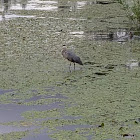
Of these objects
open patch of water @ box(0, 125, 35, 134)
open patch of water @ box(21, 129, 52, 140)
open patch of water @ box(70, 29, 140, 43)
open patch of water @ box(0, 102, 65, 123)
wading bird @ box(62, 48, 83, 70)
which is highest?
open patch of water @ box(70, 29, 140, 43)

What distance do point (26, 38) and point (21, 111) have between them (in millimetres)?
6002

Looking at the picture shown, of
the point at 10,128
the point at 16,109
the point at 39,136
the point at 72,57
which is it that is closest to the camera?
the point at 39,136

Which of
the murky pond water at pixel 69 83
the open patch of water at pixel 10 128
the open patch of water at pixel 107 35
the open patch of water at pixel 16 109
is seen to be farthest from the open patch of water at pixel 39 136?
the open patch of water at pixel 107 35

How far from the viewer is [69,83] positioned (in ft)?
25.2

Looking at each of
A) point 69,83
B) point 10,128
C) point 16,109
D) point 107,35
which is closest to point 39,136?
point 10,128

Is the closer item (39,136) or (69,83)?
(39,136)

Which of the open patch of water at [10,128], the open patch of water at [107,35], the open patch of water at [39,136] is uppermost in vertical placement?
the open patch of water at [107,35]

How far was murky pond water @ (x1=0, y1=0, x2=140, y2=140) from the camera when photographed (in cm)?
561

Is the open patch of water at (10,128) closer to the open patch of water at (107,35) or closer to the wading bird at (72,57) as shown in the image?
the wading bird at (72,57)

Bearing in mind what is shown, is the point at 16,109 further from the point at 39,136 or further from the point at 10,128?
the point at 39,136

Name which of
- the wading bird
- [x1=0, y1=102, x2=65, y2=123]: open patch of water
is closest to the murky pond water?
[x1=0, y1=102, x2=65, y2=123]: open patch of water

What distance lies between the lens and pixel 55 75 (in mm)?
8148

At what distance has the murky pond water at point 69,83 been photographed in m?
5.61

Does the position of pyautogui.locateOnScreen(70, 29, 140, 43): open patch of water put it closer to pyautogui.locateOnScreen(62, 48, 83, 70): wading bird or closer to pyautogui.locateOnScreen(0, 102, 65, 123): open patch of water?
pyautogui.locateOnScreen(62, 48, 83, 70): wading bird
